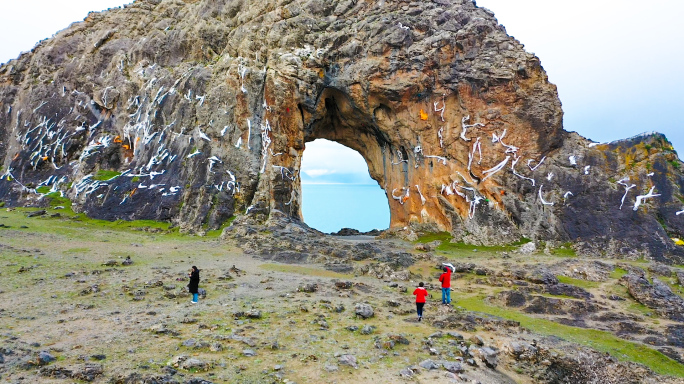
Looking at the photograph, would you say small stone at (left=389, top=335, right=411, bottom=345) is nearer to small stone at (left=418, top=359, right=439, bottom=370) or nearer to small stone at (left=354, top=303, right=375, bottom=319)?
small stone at (left=418, top=359, right=439, bottom=370)

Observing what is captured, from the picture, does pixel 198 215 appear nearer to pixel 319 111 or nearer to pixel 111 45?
pixel 319 111

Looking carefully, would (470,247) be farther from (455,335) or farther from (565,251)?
(455,335)

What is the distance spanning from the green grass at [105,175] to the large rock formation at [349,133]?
0.70 feet

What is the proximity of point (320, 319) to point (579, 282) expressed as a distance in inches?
568

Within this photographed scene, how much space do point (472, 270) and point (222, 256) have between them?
1458cm

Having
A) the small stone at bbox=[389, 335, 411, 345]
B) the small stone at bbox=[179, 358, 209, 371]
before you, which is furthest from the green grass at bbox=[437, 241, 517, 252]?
the small stone at bbox=[179, 358, 209, 371]

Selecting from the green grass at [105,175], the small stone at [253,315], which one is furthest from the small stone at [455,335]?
the green grass at [105,175]

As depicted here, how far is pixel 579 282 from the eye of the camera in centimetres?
1998

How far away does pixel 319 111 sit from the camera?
37.7 m

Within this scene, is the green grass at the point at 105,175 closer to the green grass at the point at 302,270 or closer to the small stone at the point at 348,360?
the green grass at the point at 302,270

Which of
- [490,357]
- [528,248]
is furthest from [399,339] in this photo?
[528,248]

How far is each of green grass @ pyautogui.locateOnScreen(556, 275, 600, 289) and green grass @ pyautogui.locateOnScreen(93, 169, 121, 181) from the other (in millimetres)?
37443

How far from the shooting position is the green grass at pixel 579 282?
19.2m

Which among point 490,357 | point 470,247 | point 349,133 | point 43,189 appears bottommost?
point 490,357
